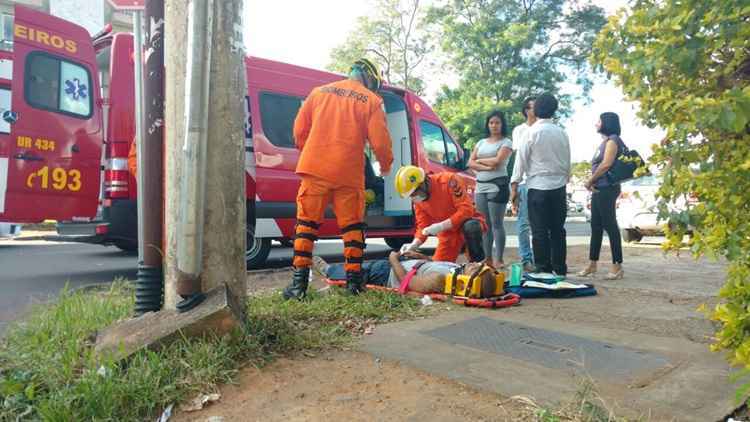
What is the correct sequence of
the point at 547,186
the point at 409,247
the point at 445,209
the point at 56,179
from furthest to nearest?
the point at 56,179 < the point at 547,186 < the point at 445,209 < the point at 409,247

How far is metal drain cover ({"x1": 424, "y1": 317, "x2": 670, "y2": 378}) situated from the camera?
236 cm

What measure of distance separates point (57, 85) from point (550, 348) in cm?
515

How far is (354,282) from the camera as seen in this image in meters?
3.87

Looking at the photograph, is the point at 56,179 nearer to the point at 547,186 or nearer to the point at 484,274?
the point at 484,274

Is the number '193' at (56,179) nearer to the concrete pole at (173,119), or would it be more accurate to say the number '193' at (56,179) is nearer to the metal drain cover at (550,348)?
the concrete pole at (173,119)

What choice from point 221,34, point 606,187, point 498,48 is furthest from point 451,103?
point 221,34

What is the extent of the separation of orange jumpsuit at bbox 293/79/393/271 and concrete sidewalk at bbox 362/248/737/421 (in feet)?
3.03

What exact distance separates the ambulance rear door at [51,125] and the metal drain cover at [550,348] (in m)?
4.11

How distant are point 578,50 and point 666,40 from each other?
25.1 m

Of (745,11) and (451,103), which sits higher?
(451,103)

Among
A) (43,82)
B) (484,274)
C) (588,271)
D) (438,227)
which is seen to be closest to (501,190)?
(588,271)

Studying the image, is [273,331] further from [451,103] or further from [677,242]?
[451,103]

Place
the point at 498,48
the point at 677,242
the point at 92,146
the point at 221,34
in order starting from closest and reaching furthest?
the point at 677,242
the point at 221,34
the point at 92,146
the point at 498,48

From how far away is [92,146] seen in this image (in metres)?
5.41
